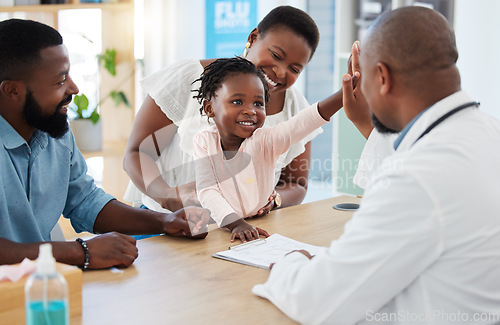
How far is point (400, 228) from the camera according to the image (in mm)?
1007

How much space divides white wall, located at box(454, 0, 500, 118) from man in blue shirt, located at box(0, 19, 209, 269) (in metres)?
2.73

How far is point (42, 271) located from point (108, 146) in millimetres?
3668

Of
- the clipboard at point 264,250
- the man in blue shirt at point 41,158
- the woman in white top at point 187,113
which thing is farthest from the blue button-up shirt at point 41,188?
the clipboard at point 264,250

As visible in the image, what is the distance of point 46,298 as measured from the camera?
0.98m

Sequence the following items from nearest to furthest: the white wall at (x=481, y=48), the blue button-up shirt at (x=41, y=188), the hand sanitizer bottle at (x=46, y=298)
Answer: the hand sanitizer bottle at (x=46, y=298) → the blue button-up shirt at (x=41, y=188) → the white wall at (x=481, y=48)

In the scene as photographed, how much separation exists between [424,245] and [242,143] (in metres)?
1.12

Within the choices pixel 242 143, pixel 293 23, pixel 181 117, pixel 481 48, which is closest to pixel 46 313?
pixel 242 143

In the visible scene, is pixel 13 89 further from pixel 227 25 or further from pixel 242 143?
pixel 227 25

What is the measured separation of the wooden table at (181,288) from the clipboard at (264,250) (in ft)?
0.09

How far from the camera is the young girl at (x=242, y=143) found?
6.52 ft

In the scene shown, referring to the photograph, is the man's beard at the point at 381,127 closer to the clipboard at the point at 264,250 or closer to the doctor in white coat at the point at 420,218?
the doctor in white coat at the point at 420,218

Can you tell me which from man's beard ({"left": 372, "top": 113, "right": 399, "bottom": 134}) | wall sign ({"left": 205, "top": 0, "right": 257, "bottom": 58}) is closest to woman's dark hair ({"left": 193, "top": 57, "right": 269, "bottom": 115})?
man's beard ({"left": 372, "top": 113, "right": 399, "bottom": 134})

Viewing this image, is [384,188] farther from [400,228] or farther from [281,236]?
[281,236]

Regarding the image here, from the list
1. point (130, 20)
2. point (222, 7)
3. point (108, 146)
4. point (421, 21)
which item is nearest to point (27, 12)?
point (130, 20)
